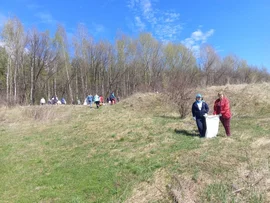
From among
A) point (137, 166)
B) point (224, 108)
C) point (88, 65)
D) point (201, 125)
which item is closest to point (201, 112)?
point (201, 125)

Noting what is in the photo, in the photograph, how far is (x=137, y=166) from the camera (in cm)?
627

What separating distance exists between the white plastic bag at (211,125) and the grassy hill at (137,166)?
0.95ft

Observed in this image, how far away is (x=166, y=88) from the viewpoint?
52.2ft

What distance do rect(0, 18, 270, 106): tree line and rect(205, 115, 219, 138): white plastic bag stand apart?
86.6 feet

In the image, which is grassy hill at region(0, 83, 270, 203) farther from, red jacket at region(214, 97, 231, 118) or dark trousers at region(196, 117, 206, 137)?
red jacket at region(214, 97, 231, 118)

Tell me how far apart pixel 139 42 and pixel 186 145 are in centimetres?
4152

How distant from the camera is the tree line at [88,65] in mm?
34750

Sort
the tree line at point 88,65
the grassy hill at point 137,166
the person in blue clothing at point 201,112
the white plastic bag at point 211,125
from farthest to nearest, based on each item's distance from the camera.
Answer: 1. the tree line at point 88,65
2. the person in blue clothing at point 201,112
3. the white plastic bag at point 211,125
4. the grassy hill at point 137,166

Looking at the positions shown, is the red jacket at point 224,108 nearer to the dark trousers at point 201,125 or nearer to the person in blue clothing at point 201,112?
the person in blue clothing at point 201,112

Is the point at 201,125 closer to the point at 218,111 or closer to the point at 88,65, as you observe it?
the point at 218,111

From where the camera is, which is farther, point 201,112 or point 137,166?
point 201,112

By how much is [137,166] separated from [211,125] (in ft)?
10.8

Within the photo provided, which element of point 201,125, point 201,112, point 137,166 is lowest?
Result: point 137,166

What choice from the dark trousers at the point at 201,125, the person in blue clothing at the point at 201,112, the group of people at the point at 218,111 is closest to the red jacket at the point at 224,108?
the group of people at the point at 218,111
